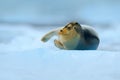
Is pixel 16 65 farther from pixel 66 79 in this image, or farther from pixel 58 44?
pixel 58 44

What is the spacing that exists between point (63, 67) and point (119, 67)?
0.42 feet

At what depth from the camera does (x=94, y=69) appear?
27.6 inches

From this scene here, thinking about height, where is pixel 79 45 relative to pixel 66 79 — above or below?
above

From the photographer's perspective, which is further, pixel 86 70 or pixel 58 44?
pixel 58 44

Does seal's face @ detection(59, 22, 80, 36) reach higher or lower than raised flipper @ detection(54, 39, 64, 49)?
higher

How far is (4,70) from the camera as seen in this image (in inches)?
28.0

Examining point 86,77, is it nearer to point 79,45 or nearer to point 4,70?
point 4,70

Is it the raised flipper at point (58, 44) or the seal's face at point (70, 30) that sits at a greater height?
the seal's face at point (70, 30)

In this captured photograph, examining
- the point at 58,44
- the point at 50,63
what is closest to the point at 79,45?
the point at 58,44

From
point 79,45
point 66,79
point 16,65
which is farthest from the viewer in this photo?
point 79,45

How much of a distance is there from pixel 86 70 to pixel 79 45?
290 millimetres

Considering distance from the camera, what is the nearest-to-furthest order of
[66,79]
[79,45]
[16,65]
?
1. [66,79]
2. [16,65]
3. [79,45]

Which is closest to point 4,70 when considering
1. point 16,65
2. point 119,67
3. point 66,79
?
point 16,65

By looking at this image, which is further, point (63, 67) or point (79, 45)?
point (79, 45)
